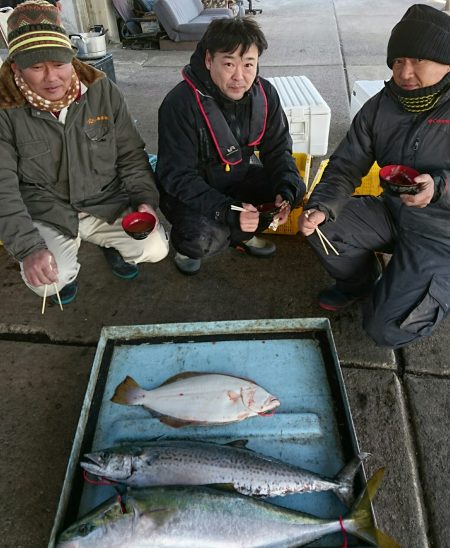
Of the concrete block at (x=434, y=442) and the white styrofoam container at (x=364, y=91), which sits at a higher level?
the white styrofoam container at (x=364, y=91)

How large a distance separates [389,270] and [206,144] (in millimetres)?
1293

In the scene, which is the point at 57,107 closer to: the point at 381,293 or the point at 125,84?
the point at 381,293

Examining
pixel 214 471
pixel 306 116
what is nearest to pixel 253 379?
pixel 214 471

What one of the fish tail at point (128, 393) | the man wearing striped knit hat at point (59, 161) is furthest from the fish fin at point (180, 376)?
the man wearing striped knit hat at point (59, 161)

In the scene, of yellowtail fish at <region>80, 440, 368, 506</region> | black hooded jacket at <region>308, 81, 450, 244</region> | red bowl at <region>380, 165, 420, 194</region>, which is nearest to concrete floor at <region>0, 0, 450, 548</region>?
yellowtail fish at <region>80, 440, 368, 506</region>

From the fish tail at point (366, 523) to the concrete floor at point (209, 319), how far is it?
0.88 feet

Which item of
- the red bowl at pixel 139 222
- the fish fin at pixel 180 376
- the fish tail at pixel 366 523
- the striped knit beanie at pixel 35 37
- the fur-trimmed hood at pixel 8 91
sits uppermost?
the striped knit beanie at pixel 35 37

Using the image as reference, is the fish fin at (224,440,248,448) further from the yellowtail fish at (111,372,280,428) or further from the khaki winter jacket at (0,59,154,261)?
the khaki winter jacket at (0,59,154,261)

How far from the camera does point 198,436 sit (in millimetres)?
1885

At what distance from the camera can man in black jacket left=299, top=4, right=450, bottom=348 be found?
2.05 m

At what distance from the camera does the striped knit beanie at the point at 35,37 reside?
6.95 feet

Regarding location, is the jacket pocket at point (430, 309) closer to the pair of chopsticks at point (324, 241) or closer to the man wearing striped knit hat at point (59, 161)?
the pair of chopsticks at point (324, 241)

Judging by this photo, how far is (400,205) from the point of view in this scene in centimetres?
244

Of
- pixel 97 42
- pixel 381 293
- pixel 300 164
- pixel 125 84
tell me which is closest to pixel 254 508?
pixel 381 293
